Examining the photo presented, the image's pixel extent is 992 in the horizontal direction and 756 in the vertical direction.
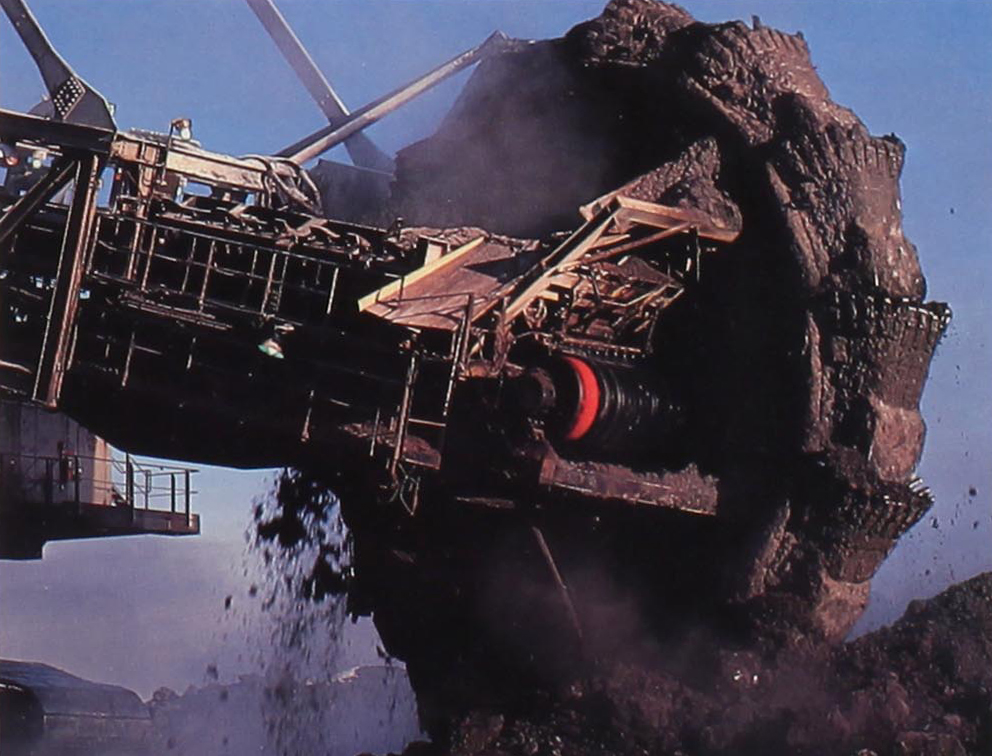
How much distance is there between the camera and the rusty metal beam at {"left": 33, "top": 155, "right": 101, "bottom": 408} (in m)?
11.7

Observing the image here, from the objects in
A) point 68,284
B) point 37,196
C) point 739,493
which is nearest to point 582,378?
point 739,493

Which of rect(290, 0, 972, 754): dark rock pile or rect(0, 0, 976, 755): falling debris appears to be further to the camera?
rect(290, 0, 972, 754): dark rock pile

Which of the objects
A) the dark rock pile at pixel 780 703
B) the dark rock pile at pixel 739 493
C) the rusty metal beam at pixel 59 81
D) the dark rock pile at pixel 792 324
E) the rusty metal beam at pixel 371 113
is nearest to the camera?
the dark rock pile at pixel 780 703

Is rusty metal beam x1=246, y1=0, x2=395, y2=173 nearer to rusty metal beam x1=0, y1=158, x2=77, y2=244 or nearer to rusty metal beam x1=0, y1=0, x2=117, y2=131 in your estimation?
rusty metal beam x1=0, y1=0, x2=117, y2=131

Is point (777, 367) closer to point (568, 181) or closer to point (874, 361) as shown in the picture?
point (874, 361)

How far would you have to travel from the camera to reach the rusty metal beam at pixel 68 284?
11.7m

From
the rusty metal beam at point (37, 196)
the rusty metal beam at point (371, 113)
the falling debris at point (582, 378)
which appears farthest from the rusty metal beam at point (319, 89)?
the rusty metal beam at point (37, 196)

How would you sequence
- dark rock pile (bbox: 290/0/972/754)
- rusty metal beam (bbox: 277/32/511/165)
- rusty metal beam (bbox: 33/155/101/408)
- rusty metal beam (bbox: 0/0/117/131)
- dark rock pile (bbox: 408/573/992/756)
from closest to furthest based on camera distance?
dark rock pile (bbox: 408/573/992/756), rusty metal beam (bbox: 33/155/101/408), dark rock pile (bbox: 290/0/972/754), rusty metal beam (bbox: 0/0/117/131), rusty metal beam (bbox: 277/32/511/165)

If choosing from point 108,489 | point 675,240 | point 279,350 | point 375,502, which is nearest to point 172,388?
point 279,350

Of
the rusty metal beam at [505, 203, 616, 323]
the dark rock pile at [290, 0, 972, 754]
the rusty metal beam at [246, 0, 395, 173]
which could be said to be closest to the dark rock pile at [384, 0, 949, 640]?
the dark rock pile at [290, 0, 972, 754]

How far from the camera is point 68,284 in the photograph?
11789 millimetres

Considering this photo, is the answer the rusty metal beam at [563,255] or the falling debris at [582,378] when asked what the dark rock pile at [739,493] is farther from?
A: the rusty metal beam at [563,255]

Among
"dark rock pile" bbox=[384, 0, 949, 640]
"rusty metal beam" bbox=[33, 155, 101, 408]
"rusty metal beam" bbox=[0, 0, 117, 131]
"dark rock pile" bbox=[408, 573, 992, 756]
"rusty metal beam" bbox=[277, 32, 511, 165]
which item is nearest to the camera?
"dark rock pile" bbox=[408, 573, 992, 756]

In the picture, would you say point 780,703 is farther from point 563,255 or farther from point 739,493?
point 563,255
